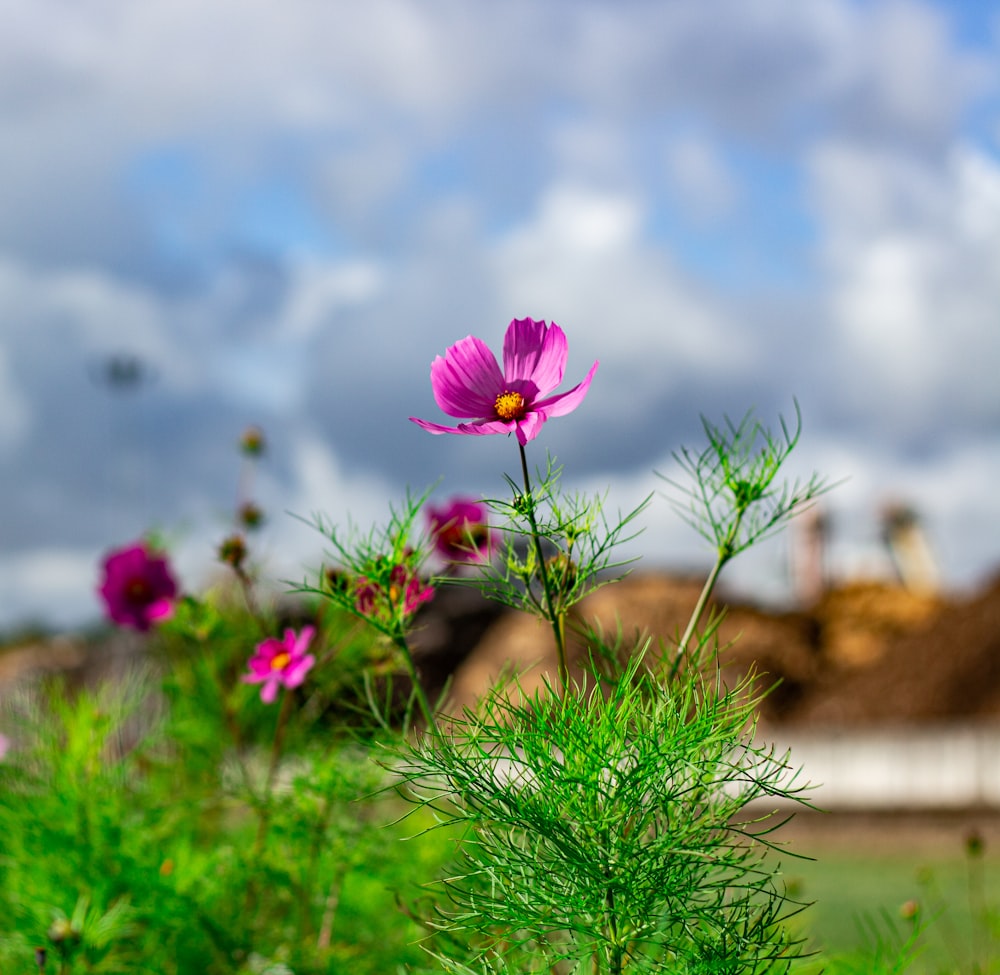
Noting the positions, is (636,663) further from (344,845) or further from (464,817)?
(344,845)

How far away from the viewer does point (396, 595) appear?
109 cm

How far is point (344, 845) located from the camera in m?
1.45

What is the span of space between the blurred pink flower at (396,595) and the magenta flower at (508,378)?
0.22 meters

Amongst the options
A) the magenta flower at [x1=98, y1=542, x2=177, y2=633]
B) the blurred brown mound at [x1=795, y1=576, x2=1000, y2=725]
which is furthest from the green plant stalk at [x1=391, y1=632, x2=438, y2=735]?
the blurred brown mound at [x1=795, y1=576, x2=1000, y2=725]

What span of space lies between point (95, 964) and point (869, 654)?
27.2 feet

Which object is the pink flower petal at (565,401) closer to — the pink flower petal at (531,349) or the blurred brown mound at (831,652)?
the pink flower petal at (531,349)

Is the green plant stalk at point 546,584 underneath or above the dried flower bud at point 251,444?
underneath

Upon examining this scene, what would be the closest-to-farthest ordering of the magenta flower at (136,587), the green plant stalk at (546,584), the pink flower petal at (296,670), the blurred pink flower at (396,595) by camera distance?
the green plant stalk at (546,584) < the blurred pink flower at (396,595) < the pink flower petal at (296,670) < the magenta flower at (136,587)

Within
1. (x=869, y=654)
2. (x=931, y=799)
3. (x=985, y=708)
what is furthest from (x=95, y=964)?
(x=869, y=654)

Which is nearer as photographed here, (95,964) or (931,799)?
(95,964)

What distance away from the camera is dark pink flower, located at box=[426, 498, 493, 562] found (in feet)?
3.74

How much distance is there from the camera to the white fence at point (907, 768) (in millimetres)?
5887

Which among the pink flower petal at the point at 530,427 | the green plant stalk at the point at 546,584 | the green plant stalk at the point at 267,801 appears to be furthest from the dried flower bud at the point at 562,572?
the green plant stalk at the point at 267,801

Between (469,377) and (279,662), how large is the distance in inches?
21.5
